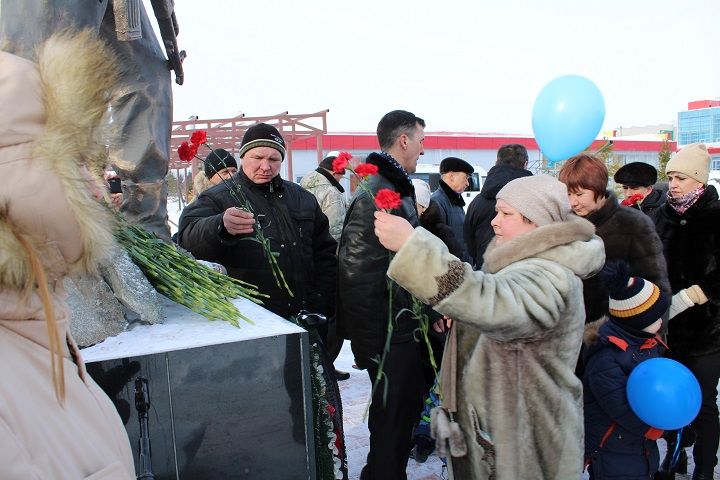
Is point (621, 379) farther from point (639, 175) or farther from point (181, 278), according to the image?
point (639, 175)

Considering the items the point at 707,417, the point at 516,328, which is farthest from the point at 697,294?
the point at 516,328

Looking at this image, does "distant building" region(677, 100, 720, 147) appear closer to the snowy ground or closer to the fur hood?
the snowy ground

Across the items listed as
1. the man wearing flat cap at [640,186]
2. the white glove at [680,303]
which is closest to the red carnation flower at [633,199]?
the man wearing flat cap at [640,186]

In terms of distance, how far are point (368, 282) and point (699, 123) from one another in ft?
315

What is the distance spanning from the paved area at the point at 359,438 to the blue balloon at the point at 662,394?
1.22m

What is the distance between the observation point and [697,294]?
122 inches

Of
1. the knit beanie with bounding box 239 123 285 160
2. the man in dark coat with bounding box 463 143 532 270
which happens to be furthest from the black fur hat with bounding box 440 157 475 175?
the knit beanie with bounding box 239 123 285 160

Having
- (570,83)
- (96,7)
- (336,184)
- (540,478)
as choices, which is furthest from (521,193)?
(570,83)

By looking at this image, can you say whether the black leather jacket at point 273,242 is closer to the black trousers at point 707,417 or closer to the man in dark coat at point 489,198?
the man in dark coat at point 489,198

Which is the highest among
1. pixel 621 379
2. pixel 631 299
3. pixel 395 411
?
pixel 631 299

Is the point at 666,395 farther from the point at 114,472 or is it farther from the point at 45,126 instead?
the point at 45,126

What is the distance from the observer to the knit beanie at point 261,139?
290cm

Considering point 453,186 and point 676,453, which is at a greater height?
point 453,186

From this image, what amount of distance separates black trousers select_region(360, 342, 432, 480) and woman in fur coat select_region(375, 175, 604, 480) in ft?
1.82
